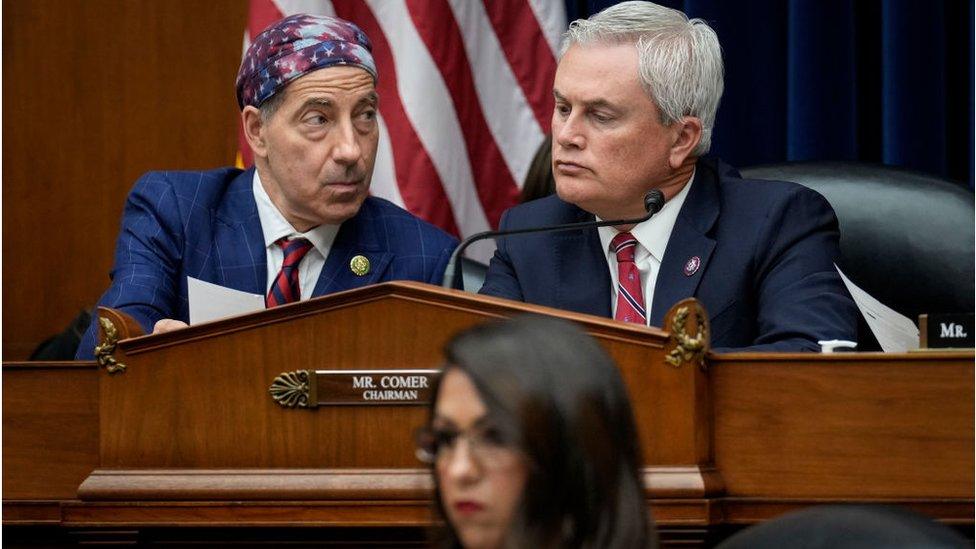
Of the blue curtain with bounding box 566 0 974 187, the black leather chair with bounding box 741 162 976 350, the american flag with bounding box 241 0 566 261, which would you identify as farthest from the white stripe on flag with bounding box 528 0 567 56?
the black leather chair with bounding box 741 162 976 350

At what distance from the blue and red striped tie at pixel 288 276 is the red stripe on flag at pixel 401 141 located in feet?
3.88

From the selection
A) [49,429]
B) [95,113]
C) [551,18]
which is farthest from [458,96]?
[49,429]

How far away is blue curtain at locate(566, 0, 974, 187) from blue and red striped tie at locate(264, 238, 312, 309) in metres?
1.49

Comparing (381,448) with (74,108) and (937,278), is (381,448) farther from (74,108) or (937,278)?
(74,108)

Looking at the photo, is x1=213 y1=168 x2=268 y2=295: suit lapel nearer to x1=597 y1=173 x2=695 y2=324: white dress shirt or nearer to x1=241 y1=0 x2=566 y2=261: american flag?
x1=597 y1=173 x2=695 y2=324: white dress shirt

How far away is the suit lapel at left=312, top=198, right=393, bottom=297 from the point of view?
3236 millimetres

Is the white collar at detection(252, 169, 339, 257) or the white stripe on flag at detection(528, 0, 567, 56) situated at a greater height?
the white stripe on flag at detection(528, 0, 567, 56)

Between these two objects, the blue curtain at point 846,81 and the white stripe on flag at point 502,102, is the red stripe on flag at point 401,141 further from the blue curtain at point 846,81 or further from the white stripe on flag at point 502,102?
the blue curtain at point 846,81

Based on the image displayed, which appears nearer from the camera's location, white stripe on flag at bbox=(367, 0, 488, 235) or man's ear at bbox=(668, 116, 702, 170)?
man's ear at bbox=(668, 116, 702, 170)

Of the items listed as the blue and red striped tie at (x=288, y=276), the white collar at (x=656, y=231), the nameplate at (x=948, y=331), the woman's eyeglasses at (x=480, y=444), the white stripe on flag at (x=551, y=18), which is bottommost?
the woman's eyeglasses at (x=480, y=444)

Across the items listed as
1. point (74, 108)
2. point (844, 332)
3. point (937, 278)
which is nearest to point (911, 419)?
point (844, 332)

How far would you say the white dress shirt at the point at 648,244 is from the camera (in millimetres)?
3047

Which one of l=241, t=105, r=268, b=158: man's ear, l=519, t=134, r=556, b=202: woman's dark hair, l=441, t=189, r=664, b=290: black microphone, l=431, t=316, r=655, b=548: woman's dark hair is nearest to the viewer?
l=431, t=316, r=655, b=548: woman's dark hair

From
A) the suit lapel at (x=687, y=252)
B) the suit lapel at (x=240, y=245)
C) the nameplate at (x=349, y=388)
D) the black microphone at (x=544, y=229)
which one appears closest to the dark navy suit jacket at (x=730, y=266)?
the suit lapel at (x=687, y=252)
